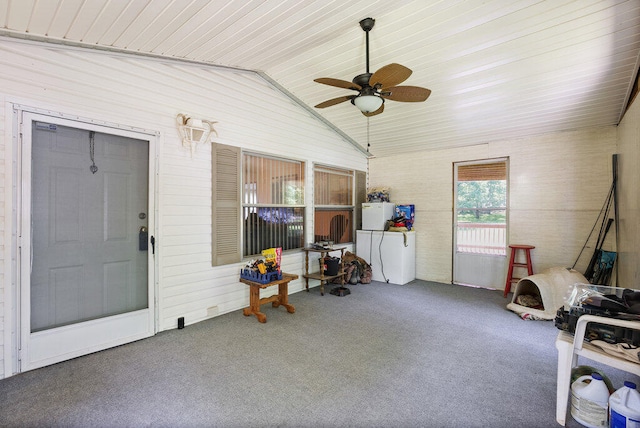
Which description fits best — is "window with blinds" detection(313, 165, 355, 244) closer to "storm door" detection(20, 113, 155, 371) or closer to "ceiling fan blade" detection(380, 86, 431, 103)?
"ceiling fan blade" detection(380, 86, 431, 103)

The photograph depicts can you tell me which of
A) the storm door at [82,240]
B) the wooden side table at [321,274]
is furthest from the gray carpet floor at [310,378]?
the wooden side table at [321,274]

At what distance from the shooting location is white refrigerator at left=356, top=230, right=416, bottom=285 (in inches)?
218

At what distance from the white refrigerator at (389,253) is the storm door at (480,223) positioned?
2.69 feet

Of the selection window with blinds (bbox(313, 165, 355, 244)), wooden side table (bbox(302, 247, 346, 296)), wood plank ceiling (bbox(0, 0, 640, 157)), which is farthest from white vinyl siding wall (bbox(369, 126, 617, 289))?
wooden side table (bbox(302, 247, 346, 296))

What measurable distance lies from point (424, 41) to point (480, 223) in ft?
11.5

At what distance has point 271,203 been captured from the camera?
15.1ft

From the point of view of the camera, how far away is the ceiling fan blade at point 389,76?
2506mm

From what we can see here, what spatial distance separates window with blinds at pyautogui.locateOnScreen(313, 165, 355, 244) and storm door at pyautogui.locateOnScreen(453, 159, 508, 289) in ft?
6.72

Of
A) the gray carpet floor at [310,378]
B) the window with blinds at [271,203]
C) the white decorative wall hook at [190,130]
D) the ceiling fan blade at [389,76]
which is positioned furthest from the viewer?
the window with blinds at [271,203]

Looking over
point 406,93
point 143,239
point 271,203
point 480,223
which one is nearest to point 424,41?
point 406,93

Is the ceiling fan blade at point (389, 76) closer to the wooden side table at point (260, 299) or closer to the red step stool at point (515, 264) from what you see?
the wooden side table at point (260, 299)

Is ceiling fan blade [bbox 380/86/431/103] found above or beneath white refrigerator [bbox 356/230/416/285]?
above

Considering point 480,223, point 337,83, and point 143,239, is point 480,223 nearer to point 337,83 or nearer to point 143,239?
point 337,83

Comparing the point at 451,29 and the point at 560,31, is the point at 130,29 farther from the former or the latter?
the point at 560,31
